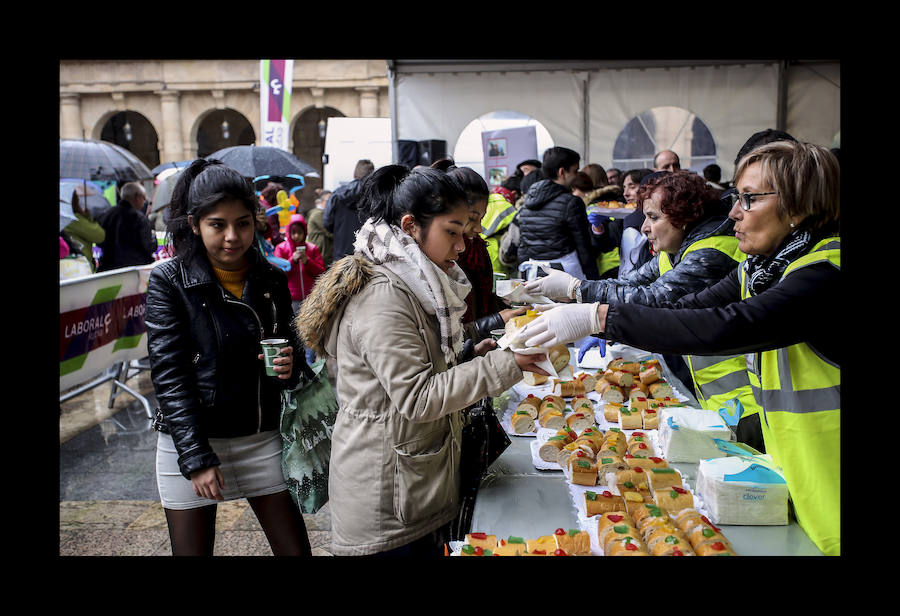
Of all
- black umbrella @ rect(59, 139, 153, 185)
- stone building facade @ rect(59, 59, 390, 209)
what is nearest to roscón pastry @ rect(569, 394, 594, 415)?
black umbrella @ rect(59, 139, 153, 185)

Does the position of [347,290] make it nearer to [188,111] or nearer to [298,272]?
[298,272]

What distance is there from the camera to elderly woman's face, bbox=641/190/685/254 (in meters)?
3.06

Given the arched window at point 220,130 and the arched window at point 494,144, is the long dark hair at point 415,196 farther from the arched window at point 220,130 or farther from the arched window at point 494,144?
the arched window at point 220,130

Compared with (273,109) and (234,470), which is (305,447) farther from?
(273,109)

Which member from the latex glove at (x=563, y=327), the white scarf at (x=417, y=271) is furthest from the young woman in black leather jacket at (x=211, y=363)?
the latex glove at (x=563, y=327)

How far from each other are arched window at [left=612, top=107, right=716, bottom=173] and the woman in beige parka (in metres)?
8.67

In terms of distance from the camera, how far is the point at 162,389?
7.33 feet

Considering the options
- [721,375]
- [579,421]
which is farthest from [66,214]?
[721,375]

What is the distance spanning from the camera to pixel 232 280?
7.95ft

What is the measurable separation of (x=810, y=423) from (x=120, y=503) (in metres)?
3.93

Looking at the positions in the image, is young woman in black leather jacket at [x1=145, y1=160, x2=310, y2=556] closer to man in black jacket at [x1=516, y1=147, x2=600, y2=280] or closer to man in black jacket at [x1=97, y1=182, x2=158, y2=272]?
man in black jacket at [x1=516, y1=147, x2=600, y2=280]

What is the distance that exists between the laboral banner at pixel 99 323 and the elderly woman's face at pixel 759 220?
12.3 ft

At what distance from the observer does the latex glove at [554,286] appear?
3094mm

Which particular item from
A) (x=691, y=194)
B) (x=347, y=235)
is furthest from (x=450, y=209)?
(x=347, y=235)
